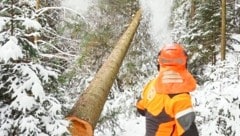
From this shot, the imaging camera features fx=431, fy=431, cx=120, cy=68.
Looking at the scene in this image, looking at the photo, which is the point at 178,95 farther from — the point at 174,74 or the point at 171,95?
the point at 174,74

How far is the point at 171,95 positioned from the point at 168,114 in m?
0.19

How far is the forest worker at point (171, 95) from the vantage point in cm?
410

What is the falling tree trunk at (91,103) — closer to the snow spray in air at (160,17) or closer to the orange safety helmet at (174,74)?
the orange safety helmet at (174,74)

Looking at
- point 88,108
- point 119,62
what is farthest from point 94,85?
point 119,62

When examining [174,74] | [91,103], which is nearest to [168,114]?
[174,74]

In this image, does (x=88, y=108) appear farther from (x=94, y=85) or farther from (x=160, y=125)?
(x=160, y=125)

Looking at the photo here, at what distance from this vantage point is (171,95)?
4207 millimetres

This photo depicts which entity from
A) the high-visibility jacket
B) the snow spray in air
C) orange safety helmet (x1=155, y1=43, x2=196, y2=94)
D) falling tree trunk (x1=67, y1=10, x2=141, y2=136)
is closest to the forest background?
falling tree trunk (x1=67, y1=10, x2=141, y2=136)

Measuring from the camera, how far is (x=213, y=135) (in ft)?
25.5

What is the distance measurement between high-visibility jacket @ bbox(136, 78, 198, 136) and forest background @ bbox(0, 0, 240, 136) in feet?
3.02

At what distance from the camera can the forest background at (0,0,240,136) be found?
12.4ft

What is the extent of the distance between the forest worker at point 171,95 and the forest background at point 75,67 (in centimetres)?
96

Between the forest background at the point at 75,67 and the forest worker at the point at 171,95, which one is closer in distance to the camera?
the forest background at the point at 75,67

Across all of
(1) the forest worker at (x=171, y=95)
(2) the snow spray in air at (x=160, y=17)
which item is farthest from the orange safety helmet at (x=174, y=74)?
(2) the snow spray in air at (x=160, y=17)
